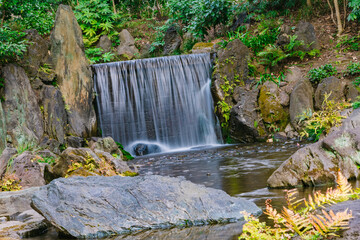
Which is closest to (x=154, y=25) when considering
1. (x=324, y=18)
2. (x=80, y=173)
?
(x=324, y=18)

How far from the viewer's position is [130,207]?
406 centimetres

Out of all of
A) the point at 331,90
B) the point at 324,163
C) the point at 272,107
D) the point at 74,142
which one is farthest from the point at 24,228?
the point at 331,90

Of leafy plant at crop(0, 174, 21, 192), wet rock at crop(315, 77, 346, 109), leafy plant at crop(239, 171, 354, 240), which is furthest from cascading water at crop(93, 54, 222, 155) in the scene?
leafy plant at crop(239, 171, 354, 240)

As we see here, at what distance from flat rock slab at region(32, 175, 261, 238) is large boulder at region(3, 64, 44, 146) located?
6.54 meters

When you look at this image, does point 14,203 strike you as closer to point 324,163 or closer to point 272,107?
point 324,163

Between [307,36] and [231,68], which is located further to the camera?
[307,36]

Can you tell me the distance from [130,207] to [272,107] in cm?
925

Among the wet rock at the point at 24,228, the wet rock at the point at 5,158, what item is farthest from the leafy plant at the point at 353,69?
the wet rock at the point at 24,228

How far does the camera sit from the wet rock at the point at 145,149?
1263 cm

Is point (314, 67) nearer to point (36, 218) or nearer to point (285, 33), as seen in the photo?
point (285, 33)

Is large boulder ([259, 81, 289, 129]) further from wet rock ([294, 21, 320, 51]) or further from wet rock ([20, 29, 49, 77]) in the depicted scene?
wet rock ([20, 29, 49, 77])

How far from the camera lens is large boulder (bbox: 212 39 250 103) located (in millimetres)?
13430

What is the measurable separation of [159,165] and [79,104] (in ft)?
15.7

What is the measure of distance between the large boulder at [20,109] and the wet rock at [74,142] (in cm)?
86
